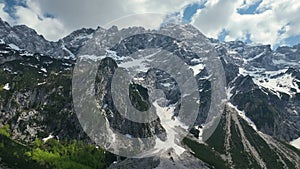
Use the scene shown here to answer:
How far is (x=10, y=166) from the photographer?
192 meters

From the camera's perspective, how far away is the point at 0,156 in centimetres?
19950

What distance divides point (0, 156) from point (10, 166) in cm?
1125
